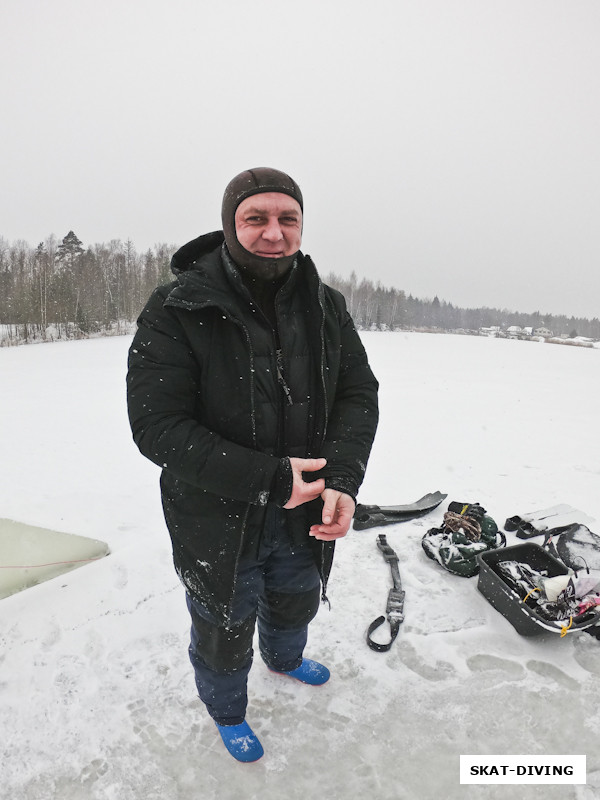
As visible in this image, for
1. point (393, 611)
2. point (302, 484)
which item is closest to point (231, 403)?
point (302, 484)

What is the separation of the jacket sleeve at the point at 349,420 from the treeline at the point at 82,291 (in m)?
35.3

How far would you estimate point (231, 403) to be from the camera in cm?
158

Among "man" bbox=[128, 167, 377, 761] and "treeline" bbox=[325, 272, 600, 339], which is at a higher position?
"treeline" bbox=[325, 272, 600, 339]

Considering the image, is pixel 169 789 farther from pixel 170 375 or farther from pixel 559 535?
pixel 559 535

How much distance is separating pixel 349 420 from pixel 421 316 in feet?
342

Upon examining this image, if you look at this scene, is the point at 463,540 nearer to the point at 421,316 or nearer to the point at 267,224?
the point at 267,224

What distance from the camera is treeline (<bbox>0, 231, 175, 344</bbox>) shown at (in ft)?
119

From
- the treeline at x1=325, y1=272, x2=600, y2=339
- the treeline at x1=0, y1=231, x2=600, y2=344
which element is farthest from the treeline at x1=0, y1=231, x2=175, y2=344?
the treeline at x1=325, y1=272, x2=600, y2=339

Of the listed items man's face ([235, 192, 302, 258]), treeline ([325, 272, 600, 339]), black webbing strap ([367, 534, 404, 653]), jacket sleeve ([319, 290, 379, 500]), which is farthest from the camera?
treeline ([325, 272, 600, 339])

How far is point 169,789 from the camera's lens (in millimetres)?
1861

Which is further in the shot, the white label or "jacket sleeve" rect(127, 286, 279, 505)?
the white label

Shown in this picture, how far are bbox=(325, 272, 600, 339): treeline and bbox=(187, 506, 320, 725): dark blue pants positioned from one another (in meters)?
49.1

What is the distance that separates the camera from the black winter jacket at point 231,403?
147cm

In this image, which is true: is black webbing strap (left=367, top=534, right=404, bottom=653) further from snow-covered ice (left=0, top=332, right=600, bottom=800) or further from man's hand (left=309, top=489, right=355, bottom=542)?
man's hand (left=309, top=489, right=355, bottom=542)
